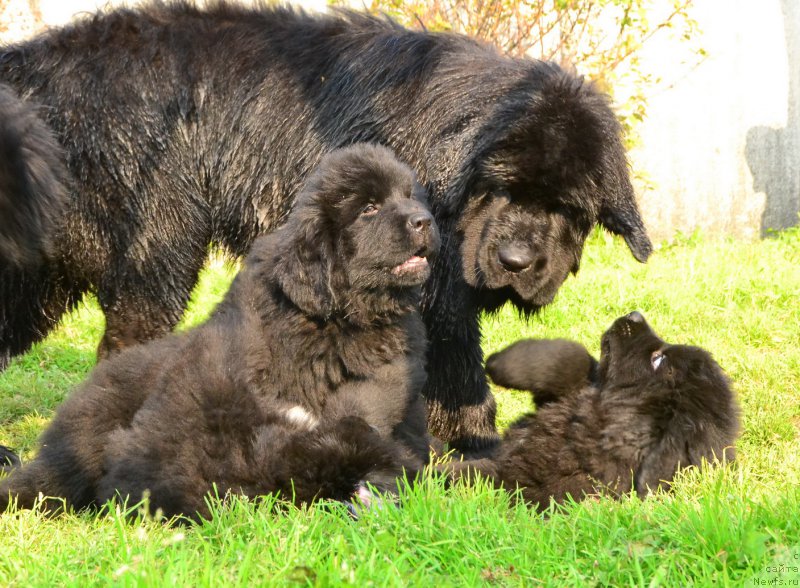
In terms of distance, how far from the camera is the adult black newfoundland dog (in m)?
3.34

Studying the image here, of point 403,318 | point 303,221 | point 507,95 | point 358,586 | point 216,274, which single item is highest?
point 507,95

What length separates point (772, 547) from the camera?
8.82 ft

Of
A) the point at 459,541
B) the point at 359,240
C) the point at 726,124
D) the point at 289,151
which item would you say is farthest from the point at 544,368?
the point at 726,124

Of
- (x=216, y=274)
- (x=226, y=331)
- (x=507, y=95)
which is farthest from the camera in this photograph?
(x=216, y=274)

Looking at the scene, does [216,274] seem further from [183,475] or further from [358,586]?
[358,586]

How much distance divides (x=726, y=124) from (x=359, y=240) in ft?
21.6

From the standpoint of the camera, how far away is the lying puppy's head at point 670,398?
3525mm

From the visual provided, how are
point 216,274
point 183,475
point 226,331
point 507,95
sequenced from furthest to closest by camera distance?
point 216,274 → point 507,95 → point 226,331 → point 183,475

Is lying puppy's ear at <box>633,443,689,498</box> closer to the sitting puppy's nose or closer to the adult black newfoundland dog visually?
the sitting puppy's nose

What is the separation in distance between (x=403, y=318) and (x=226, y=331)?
707 mm

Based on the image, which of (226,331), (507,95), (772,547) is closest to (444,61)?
(507,95)

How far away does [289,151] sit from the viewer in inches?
189

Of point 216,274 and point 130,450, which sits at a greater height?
point 130,450

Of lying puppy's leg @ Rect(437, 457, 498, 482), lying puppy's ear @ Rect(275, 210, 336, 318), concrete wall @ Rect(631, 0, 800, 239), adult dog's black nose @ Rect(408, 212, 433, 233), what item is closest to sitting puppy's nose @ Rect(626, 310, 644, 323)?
lying puppy's leg @ Rect(437, 457, 498, 482)
